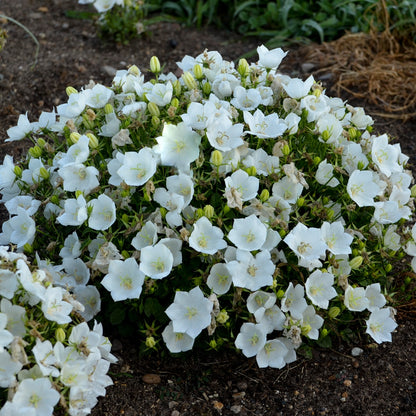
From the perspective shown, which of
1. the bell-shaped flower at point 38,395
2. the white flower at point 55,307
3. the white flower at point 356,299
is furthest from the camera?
the white flower at point 356,299

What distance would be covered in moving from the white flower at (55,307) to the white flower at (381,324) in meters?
1.28

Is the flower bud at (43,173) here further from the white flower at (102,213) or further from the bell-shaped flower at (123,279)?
the bell-shaped flower at (123,279)

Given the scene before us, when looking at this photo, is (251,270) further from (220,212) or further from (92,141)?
(92,141)

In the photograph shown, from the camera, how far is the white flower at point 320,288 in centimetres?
Answer: 258

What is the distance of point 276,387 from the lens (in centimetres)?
275

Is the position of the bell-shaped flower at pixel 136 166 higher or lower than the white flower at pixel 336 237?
higher

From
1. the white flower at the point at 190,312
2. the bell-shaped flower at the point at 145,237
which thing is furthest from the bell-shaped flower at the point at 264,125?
the white flower at the point at 190,312

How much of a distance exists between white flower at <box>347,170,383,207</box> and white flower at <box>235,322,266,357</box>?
2.23 feet

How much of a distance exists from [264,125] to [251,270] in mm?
655

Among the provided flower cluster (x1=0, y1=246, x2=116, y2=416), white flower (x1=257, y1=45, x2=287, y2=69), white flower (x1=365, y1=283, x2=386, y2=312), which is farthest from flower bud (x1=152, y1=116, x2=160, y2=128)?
white flower (x1=365, y1=283, x2=386, y2=312)

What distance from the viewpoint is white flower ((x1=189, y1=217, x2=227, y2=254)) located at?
2484 millimetres

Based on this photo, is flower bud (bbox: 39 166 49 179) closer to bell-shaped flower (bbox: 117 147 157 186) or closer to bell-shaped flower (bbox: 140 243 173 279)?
bell-shaped flower (bbox: 117 147 157 186)

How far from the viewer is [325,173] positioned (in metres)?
2.75

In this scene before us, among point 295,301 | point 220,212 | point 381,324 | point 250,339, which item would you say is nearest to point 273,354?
point 250,339
